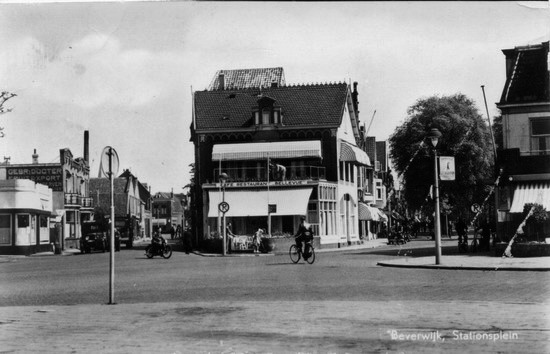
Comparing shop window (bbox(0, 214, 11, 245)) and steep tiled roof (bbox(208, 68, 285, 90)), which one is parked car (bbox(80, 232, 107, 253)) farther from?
steep tiled roof (bbox(208, 68, 285, 90))

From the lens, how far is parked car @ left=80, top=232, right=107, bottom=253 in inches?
1781

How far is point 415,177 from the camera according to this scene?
166 feet

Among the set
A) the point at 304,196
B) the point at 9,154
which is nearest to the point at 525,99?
the point at 304,196

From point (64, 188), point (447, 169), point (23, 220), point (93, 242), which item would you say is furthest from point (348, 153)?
point (64, 188)

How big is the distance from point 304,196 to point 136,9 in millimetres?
32704

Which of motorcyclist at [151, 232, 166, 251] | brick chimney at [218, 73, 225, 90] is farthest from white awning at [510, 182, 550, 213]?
brick chimney at [218, 73, 225, 90]

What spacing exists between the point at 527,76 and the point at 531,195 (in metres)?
5.16

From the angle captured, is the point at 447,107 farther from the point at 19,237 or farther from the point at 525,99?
the point at 19,237

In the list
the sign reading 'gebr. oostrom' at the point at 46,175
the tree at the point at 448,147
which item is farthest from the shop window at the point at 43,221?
the tree at the point at 448,147

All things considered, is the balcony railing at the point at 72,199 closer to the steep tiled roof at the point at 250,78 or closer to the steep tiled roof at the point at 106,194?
the steep tiled roof at the point at 250,78

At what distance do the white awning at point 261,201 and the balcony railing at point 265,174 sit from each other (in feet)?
3.47

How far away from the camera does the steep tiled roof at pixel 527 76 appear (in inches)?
1080

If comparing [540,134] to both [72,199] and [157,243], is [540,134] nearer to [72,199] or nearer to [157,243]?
[157,243]

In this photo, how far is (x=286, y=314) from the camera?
448 inches
